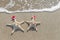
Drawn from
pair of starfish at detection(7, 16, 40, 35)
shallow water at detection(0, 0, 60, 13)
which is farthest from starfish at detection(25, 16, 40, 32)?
shallow water at detection(0, 0, 60, 13)

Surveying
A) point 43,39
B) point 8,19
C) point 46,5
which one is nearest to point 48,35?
point 43,39

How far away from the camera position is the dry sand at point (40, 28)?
8.29ft

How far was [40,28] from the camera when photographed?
8.36 feet

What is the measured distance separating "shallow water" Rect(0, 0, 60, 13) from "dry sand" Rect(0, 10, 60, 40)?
0.09m

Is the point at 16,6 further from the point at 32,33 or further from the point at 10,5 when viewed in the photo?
the point at 32,33

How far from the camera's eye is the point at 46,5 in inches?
105

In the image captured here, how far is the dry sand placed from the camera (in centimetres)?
253

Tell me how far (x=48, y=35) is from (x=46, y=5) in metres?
0.49

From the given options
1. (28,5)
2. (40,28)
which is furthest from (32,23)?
(28,5)

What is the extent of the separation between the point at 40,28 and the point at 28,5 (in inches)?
17.0

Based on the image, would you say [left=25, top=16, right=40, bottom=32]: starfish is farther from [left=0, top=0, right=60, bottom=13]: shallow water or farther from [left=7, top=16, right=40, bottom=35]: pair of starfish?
[left=0, top=0, right=60, bottom=13]: shallow water

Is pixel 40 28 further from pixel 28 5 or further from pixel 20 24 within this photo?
pixel 28 5

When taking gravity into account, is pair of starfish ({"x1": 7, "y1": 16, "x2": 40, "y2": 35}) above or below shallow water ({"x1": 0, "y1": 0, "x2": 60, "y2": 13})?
below

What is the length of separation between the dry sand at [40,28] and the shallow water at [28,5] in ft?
0.29
